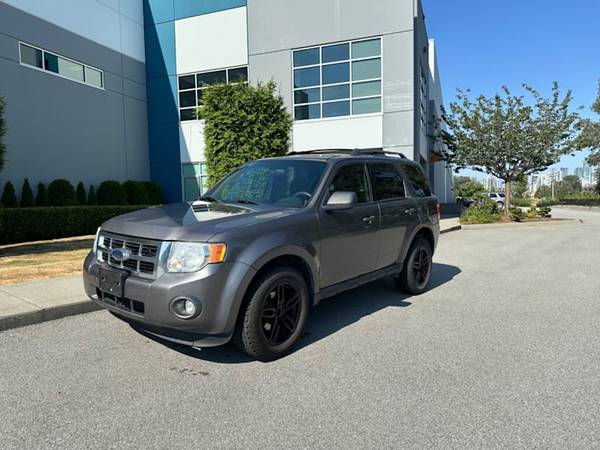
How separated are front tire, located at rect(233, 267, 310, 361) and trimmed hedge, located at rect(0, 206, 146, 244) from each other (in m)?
9.74

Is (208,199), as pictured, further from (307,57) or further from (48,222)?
(307,57)

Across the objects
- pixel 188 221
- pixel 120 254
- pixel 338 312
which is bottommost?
pixel 338 312

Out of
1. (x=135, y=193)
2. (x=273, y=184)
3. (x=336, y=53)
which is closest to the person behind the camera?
(x=273, y=184)

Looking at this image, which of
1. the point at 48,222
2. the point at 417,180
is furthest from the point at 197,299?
the point at 48,222

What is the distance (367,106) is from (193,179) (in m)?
9.19

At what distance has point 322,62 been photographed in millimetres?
18844

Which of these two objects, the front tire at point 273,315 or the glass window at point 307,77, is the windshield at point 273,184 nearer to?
the front tire at point 273,315

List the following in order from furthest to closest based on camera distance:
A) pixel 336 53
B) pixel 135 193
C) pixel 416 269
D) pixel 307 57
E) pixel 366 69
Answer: pixel 135 193 < pixel 307 57 < pixel 336 53 < pixel 366 69 < pixel 416 269

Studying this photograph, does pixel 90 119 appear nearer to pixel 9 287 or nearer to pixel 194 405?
pixel 9 287

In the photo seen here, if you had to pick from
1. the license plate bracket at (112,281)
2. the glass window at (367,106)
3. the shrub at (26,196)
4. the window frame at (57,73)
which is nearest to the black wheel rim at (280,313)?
the license plate bracket at (112,281)

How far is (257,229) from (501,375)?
7.70 ft

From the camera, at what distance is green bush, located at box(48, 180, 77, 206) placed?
1628 centimetres

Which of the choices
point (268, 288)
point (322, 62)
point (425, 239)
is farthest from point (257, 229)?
point (322, 62)

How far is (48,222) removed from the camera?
12.7m
